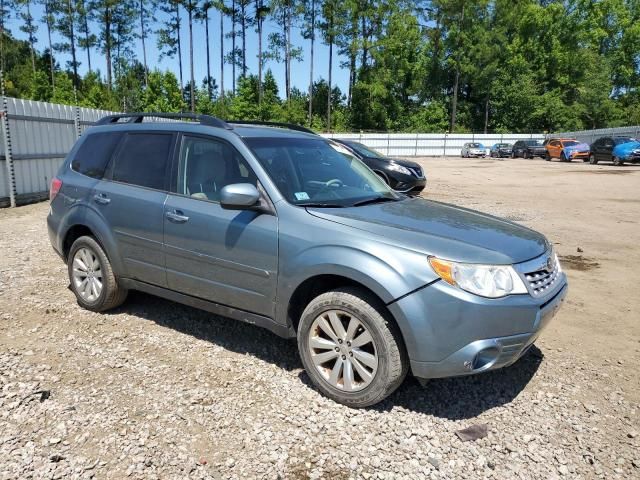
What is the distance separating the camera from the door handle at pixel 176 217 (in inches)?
153

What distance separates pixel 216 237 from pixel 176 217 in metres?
0.46

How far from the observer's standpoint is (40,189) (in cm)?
1205

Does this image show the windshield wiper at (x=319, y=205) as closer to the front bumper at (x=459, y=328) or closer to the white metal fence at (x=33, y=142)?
the front bumper at (x=459, y=328)

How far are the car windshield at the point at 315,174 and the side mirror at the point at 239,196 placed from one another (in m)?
0.24

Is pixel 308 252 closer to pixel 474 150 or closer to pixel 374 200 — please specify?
pixel 374 200

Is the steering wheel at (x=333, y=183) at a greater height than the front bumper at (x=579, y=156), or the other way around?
the steering wheel at (x=333, y=183)

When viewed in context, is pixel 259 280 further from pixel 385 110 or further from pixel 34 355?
pixel 385 110

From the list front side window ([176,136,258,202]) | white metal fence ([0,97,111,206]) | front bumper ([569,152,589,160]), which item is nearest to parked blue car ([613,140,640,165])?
front bumper ([569,152,589,160])

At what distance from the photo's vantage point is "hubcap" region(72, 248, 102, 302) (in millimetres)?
4676

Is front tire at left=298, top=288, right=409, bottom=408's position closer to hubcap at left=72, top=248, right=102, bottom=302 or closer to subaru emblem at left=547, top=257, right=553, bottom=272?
subaru emblem at left=547, top=257, right=553, bottom=272

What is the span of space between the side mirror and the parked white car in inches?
1652

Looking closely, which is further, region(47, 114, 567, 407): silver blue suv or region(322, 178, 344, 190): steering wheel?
region(322, 178, 344, 190): steering wheel

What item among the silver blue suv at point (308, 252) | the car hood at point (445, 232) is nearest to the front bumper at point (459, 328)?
the silver blue suv at point (308, 252)

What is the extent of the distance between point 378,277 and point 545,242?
149 cm
